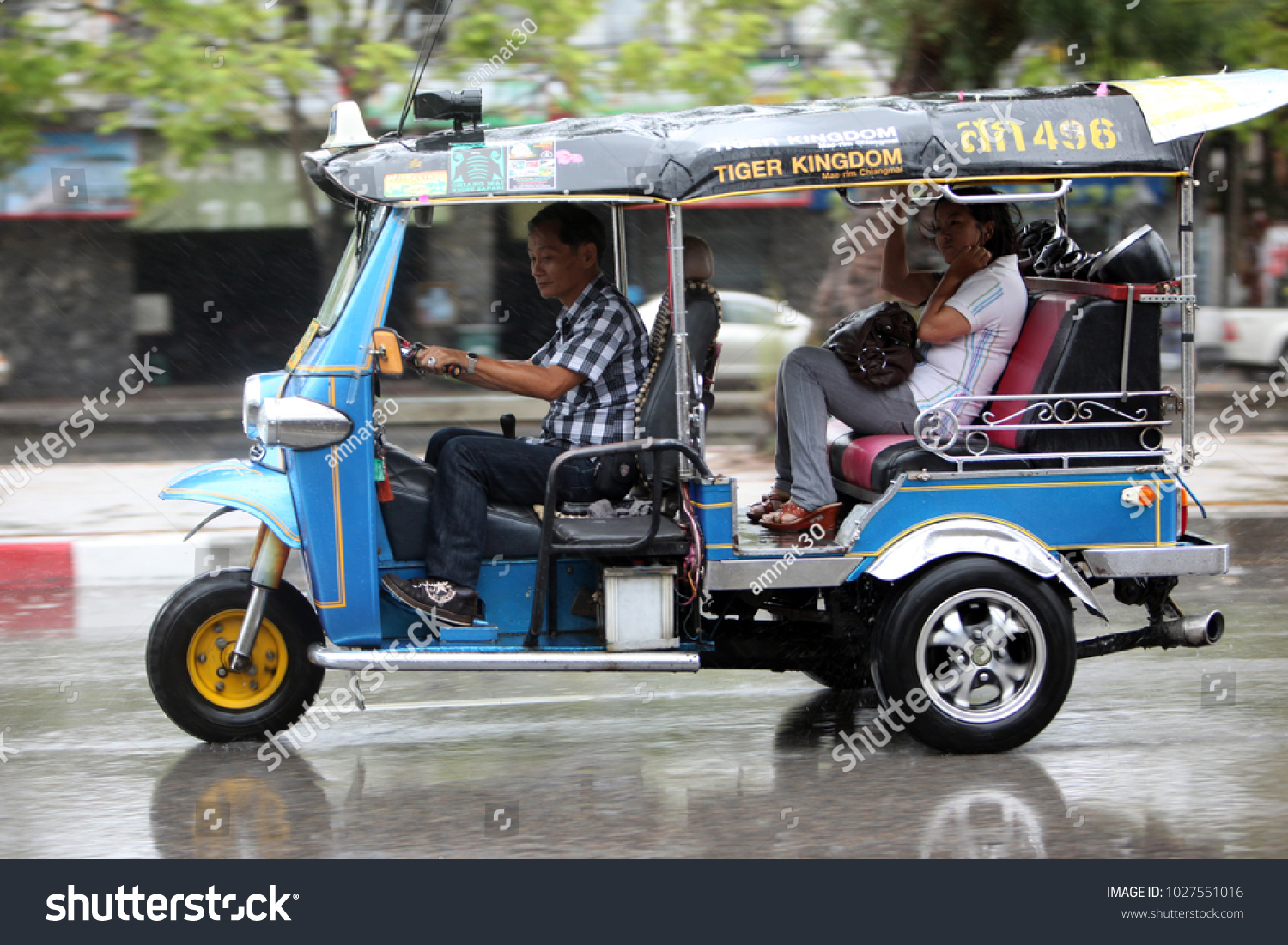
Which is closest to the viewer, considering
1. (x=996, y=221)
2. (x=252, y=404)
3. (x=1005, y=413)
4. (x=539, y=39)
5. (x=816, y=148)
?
(x=816, y=148)

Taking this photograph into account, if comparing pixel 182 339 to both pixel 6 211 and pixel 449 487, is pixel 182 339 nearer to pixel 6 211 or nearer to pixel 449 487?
pixel 6 211

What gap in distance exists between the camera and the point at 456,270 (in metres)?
18.2

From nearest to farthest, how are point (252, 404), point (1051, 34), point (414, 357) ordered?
point (414, 357), point (252, 404), point (1051, 34)

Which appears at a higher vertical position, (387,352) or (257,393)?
(387,352)

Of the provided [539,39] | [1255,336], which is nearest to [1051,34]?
[539,39]

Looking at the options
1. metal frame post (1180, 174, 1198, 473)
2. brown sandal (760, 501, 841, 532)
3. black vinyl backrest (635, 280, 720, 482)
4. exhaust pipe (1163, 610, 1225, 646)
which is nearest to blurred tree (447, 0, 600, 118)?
black vinyl backrest (635, 280, 720, 482)

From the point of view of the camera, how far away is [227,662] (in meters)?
5.16

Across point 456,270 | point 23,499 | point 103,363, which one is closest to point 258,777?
point 23,499

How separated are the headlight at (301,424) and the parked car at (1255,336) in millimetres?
17292

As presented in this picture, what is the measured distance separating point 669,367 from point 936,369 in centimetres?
108

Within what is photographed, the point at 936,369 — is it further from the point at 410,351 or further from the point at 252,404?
the point at 252,404

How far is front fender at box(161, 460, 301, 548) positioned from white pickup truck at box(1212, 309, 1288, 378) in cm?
1734

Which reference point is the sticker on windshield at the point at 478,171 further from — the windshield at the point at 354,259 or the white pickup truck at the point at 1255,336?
the white pickup truck at the point at 1255,336

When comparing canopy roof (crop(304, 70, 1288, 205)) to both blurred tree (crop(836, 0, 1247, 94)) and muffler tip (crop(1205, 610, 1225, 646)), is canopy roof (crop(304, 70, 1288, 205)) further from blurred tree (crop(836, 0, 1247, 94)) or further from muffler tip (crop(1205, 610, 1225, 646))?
blurred tree (crop(836, 0, 1247, 94))
